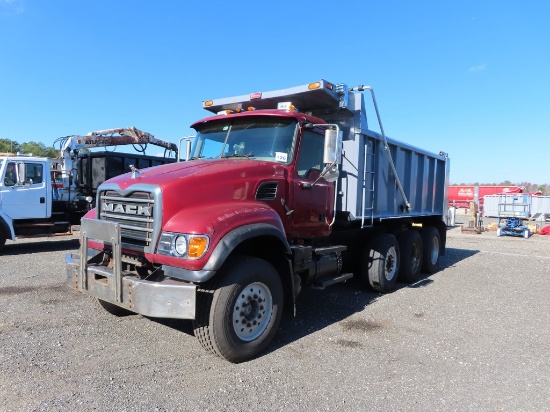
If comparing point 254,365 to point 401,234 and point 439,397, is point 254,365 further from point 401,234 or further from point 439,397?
point 401,234

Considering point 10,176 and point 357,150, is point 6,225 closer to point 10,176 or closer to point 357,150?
point 10,176

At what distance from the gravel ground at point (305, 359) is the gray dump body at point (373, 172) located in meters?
1.54

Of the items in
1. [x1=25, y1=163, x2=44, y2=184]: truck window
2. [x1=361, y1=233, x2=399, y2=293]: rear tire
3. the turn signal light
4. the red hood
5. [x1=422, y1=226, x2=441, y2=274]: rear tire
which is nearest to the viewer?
the turn signal light

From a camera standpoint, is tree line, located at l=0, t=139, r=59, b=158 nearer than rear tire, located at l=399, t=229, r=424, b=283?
No

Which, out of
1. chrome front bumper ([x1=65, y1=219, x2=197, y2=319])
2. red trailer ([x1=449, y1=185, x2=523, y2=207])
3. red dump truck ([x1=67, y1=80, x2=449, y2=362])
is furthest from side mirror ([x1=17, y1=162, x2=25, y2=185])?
red trailer ([x1=449, y1=185, x2=523, y2=207])

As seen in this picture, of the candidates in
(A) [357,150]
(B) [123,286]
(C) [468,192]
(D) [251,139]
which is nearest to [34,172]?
(D) [251,139]

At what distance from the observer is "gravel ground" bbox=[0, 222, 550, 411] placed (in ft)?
10.4

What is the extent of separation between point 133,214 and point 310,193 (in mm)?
2170

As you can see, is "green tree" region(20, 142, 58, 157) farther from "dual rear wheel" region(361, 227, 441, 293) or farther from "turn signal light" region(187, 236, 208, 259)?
"turn signal light" region(187, 236, 208, 259)

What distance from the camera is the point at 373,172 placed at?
636 centimetres

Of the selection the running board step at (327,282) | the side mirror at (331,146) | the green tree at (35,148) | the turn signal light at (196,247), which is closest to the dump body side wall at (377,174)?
the running board step at (327,282)

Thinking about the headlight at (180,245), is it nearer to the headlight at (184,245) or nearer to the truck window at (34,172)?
A: the headlight at (184,245)

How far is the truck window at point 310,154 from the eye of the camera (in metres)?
4.90

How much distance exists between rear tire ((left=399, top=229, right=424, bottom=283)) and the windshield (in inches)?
154
